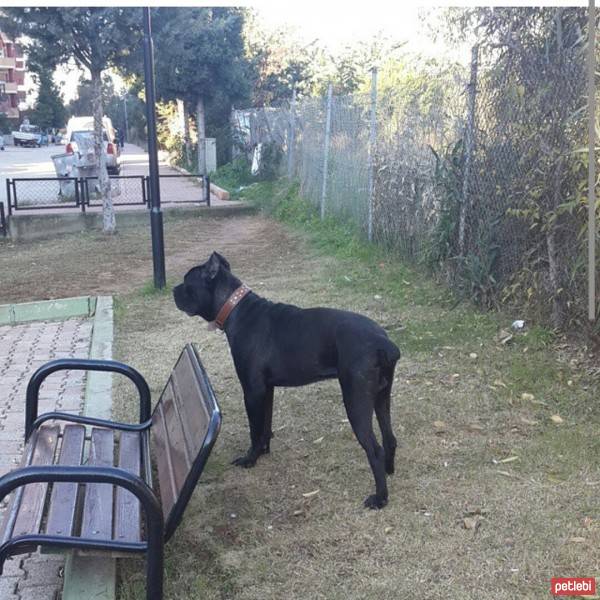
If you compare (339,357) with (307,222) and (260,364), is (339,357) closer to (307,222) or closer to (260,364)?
(260,364)

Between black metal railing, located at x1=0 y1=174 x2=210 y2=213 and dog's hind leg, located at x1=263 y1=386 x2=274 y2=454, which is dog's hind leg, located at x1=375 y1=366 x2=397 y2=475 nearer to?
dog's hind leg, located at x1=263 y1=386 x2=274 y2=454

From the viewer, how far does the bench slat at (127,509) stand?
A: 2842 mm

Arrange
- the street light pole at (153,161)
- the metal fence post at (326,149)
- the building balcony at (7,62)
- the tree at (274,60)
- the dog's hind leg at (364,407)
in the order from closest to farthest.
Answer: the dog's hind leg at (364,407)
the street light pole at (153,161)
the metal fence post at (326,149)
the tree at (274,60)
the building balcony at (7,62)

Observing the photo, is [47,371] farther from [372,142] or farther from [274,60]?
[274,60]

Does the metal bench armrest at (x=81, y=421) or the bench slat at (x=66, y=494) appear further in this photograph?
the metal bench armrest at (x=81, y=421)

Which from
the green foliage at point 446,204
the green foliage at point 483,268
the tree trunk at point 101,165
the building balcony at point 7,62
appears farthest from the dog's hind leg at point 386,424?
the building balcony at point 7,62

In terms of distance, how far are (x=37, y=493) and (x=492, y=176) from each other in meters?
4.82

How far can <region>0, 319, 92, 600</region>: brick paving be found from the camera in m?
3.11

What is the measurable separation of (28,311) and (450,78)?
4988mm

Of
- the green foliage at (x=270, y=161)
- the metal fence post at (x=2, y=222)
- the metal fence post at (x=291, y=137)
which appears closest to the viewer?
the metal fence post at (x=2, y=222)

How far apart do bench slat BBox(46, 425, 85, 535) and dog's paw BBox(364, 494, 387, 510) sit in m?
1.36

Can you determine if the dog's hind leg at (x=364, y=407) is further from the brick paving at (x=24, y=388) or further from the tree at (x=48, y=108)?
the tree at (x=48, y=108)

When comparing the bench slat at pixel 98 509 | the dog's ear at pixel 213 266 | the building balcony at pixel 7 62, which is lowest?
the bench slat at pixel 98 509

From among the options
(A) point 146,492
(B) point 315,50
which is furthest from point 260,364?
(B) point 315,50
